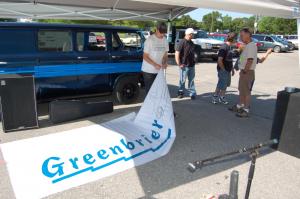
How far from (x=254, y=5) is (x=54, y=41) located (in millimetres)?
4126

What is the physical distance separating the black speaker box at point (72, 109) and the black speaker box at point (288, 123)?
3.40 meters

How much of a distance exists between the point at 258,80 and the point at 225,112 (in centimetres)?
555

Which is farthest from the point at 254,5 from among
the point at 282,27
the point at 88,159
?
the point at 282,27

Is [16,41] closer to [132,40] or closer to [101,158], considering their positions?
[132,40]

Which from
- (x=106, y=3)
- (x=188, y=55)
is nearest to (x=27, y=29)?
(x=106, y=3)

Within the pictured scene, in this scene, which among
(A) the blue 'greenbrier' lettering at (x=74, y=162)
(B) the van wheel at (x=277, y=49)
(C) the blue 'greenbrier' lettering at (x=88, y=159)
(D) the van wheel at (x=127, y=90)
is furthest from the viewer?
(B) the van wheel at (x=277, y=49)

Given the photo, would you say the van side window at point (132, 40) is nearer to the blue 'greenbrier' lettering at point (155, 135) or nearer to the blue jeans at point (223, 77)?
the blue jeans at point (223, 77)

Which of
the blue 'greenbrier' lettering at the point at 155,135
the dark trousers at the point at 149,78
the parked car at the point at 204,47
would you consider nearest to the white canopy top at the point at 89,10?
the dark trousers at the point at 149,78

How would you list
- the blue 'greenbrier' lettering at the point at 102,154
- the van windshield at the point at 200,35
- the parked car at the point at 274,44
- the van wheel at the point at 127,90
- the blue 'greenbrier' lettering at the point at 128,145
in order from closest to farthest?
the blue 'greenbrier' lettering at the point at 102,154, the blue 'greenbrier' lettering at the point at 128,145, the van wheel at the point at 127,90, the van windshield at the point at 200,35, the parked car at the point at 274,44

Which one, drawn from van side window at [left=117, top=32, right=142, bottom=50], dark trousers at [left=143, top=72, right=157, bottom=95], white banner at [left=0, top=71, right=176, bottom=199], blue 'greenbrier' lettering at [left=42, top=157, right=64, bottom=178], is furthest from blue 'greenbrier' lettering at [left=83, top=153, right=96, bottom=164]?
van side window at [left=117, top=32, right=142, bottom=50]

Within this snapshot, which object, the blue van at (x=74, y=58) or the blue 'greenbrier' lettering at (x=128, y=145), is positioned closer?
the blue 'greenbrier' lettering at (x=128, y=145)

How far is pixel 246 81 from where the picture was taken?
259 inches

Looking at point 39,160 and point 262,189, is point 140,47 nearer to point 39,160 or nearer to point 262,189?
point 39,160

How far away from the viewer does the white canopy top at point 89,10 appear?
6863 millimetres
